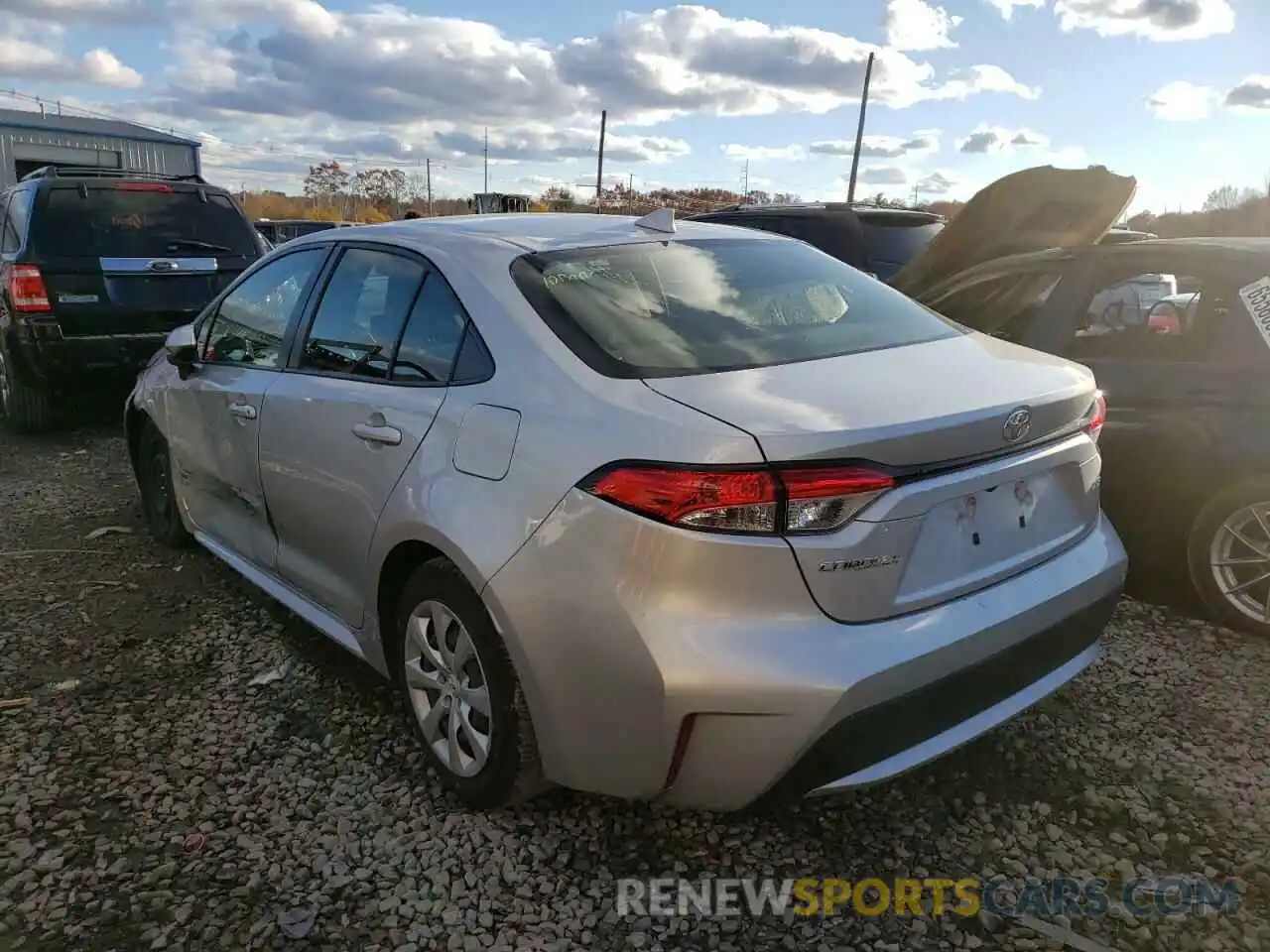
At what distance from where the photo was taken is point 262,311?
3756 mm

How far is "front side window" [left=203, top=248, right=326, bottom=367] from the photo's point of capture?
3.51 metres

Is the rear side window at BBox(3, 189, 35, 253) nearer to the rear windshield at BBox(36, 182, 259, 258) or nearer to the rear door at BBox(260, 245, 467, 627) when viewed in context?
the rear windshield at BBox(36, 182, 259, 258)

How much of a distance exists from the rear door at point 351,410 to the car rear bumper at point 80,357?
4.20 meters

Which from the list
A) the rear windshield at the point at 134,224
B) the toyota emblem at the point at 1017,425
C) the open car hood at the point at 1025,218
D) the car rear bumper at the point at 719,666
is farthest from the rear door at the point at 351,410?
the rear windshield at the point at 134,224

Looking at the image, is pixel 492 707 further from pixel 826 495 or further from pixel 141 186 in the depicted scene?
pixel 141 186

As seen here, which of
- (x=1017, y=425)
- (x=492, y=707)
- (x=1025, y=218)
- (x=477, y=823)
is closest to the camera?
(x=1017, y=425)

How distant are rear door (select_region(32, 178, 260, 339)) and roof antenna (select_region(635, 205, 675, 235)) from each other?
507 cm

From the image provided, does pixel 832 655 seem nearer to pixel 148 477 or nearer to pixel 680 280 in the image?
pixel 680 280

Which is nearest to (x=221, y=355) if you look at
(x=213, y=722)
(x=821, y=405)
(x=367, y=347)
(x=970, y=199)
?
(x=367, y=347)

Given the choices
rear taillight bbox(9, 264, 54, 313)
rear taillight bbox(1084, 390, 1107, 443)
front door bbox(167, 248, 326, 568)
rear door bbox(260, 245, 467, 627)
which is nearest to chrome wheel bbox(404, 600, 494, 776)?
rear door bbox(260, 245, 467, 627)

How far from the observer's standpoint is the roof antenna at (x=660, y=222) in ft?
10.4

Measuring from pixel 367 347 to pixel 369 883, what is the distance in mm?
1549

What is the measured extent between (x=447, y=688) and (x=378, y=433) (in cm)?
74

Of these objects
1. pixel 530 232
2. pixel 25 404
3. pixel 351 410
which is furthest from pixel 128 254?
pixel 530 232
